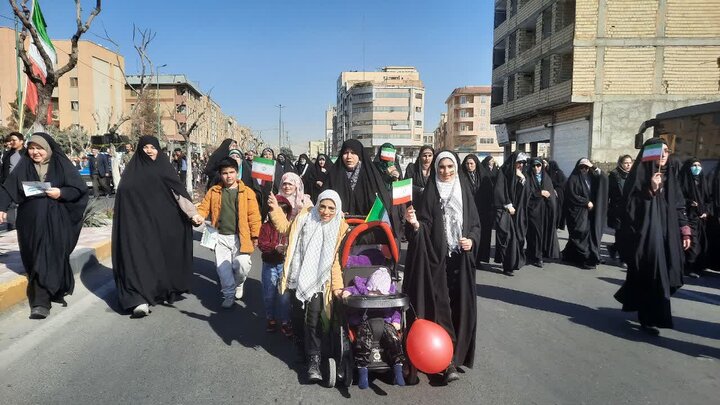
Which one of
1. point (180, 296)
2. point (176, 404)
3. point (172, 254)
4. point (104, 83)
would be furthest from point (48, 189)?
point (104, 83)

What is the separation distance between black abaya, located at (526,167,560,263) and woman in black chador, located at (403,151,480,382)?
4.74 metres

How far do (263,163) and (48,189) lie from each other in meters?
2.12

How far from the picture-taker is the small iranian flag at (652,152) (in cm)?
477

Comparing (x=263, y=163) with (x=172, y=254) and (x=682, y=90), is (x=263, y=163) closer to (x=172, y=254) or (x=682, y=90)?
(x=172, y=254)

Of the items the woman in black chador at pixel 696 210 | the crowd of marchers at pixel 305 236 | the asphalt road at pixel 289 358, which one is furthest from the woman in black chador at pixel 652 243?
the woman in black chador at pixel 696 210

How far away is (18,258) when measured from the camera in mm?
6867

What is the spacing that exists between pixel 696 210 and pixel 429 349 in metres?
6.58

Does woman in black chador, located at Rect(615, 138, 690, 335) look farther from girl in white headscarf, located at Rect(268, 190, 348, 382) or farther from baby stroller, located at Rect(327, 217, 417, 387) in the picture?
girl in white headscarf, located at Rect(268, 190, 348, 382)

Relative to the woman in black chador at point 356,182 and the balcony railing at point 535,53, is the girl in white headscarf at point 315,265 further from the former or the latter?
the balcony railing at point 535,53

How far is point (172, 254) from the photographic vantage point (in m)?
5.57

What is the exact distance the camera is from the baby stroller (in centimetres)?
334

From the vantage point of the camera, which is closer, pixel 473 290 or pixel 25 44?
pixel 473 290

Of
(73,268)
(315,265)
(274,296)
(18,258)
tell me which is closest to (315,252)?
(315,265)

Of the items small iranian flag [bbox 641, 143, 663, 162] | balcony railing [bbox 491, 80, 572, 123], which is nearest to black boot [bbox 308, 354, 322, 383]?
small iranian flag [bbox 641, 143, 663, 162]
